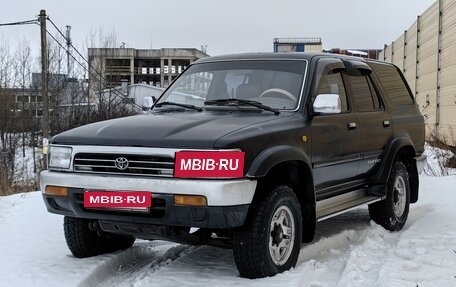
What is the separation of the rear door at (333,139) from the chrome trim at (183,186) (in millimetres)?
1113

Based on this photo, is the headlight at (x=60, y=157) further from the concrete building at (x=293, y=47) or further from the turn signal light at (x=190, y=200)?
the concrete building at (x=293, y=47)

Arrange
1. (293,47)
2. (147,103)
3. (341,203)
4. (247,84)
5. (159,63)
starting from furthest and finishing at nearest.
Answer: (159,63) < (293,47) < (147,103) < (341,203) < (247,84)

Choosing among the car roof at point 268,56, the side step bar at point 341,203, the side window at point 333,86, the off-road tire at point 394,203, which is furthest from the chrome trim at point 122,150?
the off-road tire at point 394,203

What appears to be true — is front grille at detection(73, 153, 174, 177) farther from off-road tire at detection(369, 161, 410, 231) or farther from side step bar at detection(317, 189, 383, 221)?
off-road tire at detection(369, 161, 410, 231)

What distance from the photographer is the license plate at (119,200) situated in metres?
3.69

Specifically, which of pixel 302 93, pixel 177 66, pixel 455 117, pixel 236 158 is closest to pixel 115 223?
pixel 236 158

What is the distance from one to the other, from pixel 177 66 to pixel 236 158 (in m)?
97.9

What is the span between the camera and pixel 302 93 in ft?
15.5

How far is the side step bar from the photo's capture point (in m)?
4.75

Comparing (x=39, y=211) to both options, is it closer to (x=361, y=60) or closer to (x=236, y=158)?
(x=236, y=158)

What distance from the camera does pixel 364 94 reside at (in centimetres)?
579

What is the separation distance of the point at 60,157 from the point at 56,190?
0.26m

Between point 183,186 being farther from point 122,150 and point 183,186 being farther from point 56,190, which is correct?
point 56,190

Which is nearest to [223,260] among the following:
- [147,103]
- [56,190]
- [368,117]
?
[56,190]
